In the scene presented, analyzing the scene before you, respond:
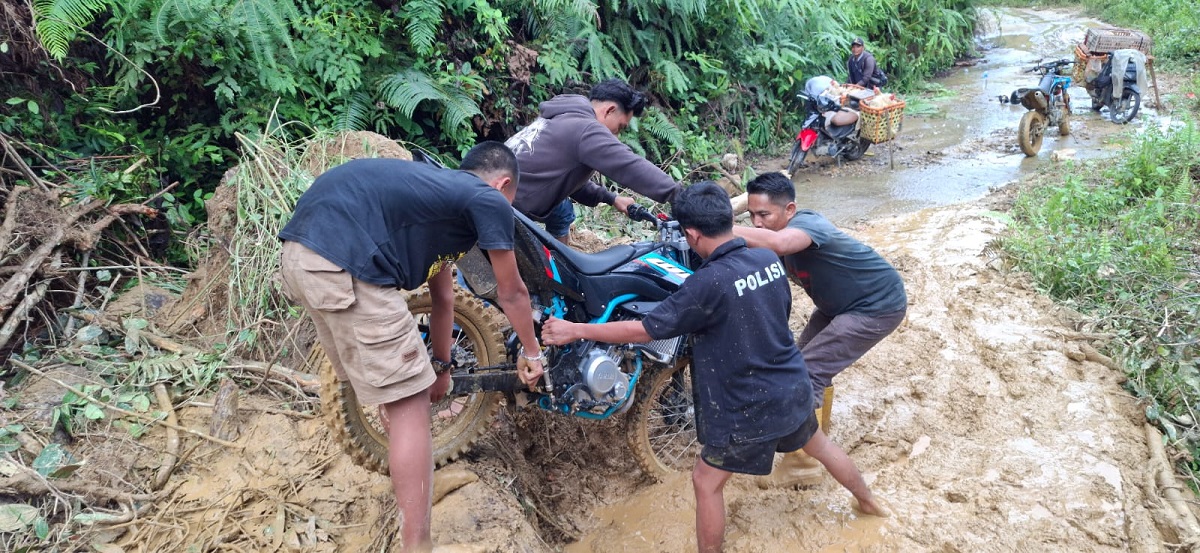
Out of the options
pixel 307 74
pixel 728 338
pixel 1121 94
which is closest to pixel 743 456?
pixel 728 338

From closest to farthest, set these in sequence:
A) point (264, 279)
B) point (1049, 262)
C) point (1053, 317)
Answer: point (264, 279) → point (1053, 317) → point (1049, 262)

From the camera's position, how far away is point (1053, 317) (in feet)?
15.1

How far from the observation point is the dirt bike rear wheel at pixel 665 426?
3.53m

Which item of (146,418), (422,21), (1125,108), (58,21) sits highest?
(58,21)

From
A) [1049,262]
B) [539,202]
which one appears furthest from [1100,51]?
[539,202]

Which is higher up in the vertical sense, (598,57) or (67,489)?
(598,57)

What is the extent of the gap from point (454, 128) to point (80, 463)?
12.4ft

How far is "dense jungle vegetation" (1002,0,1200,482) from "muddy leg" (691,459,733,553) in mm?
2248

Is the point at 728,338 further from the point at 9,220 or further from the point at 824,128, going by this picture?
the point at 824,128

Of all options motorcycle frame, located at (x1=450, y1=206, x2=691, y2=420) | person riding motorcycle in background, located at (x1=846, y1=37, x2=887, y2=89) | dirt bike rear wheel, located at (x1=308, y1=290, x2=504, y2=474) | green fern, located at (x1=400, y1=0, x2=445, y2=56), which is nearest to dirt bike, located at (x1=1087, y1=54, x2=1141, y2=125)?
person riding motorcycle in background, located at (x1=846, y1=37, x2=887, y2=89)

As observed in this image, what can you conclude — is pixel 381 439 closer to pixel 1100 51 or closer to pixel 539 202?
pixel 539 202

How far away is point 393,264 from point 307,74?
13.0 feet

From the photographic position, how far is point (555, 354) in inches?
128

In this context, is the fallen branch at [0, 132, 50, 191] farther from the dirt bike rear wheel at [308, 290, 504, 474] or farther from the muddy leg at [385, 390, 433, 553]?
the muddy leg at [385, 390, 433, 553]
